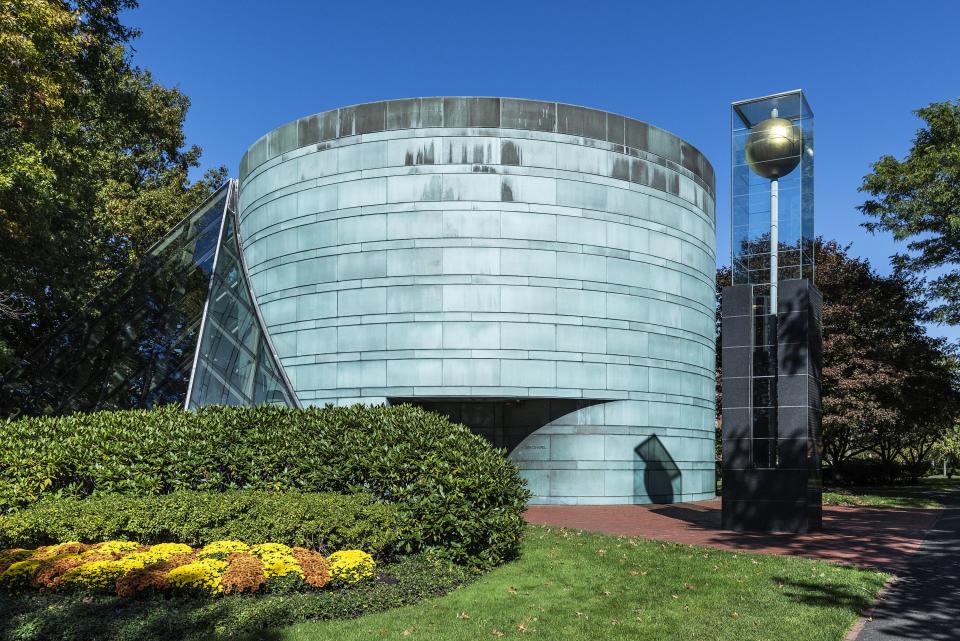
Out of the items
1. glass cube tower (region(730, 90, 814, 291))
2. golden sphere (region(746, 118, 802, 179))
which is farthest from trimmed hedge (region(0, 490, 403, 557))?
golden sphere (region(746, 118, 802, 179))

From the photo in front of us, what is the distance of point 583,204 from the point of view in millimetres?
22875

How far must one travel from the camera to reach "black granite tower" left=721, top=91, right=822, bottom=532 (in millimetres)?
15883

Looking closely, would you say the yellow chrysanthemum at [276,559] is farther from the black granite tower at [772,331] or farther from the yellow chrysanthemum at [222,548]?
Result: the black granite tower at [772,331]

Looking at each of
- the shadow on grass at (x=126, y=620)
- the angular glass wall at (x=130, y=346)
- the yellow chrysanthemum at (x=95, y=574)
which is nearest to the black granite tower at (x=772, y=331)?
the shadow on grass at (x=126, y=620)

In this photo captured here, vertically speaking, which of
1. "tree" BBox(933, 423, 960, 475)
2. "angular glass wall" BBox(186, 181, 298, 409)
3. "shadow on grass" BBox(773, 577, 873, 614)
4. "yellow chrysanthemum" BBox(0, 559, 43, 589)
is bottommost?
"tree" BBox(933, 423, 960, 475)

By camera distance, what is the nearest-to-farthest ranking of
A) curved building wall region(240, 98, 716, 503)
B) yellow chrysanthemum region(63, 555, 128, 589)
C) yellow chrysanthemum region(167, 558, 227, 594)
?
yellow chrysanthemum region(167, 558, 227, 594) → yellow chrysanthemum region(63, 555, 128, 589) → curved building wall region(240, 98, 716, 503)

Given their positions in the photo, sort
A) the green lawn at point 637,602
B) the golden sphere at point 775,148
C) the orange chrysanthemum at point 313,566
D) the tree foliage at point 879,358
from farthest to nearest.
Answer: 1. the tree foliage at point 879,358
2. the golden sphere at point 775,148
3. the orange chrysanthemum at point 313,566
4. the green lawn at point 637,602

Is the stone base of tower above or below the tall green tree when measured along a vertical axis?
below

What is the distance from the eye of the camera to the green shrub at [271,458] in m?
11.6

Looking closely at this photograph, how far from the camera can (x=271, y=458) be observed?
12297 mm

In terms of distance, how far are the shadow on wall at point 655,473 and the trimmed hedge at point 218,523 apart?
13817mm

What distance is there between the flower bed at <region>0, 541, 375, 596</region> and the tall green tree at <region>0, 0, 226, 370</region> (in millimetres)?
8323

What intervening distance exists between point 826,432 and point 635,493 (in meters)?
14.0

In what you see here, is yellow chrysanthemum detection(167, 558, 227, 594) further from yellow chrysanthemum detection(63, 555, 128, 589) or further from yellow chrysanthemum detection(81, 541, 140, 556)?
yellow chrysanthemum detection(81, 541, 140, 556)
